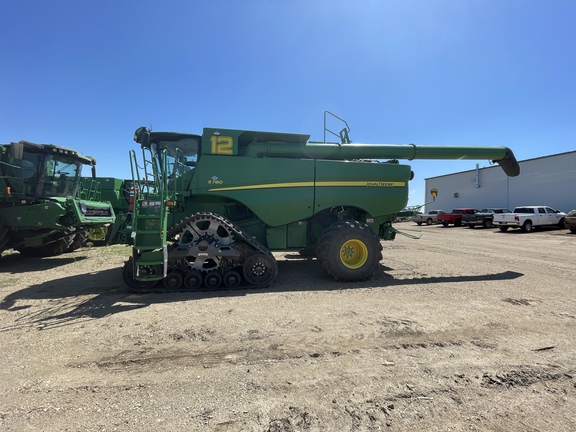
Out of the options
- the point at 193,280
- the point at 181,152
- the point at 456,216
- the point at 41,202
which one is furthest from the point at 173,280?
the point at 456,216

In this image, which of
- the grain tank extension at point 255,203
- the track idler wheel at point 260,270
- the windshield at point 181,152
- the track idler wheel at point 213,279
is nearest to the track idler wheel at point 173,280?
the grain tank extension at point 255,203

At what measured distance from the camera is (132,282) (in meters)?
5.66

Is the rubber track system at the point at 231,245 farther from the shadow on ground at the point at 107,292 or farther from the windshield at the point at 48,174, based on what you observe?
the windshield at the point at 48,174

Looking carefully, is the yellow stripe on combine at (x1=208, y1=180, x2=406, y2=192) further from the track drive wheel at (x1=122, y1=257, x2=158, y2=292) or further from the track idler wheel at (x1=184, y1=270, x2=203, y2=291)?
the track drive wheel at (x1=122, y1=257, x2=158, y2=292)

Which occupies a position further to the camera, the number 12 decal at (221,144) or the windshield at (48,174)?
the windshield at (48,174)

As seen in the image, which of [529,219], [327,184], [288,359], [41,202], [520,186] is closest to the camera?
[288,359]

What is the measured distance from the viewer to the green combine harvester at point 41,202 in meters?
8.46

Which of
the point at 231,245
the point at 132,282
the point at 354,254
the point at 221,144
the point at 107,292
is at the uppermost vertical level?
the point at 221,144

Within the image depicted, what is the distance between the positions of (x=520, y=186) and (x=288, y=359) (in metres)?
35.6

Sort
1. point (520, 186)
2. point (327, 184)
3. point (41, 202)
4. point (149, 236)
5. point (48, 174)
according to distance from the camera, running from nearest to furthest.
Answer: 1. point (149, 236)
2. point (327, 184)
3. point (41, 202)
4. point (48, 174)
5. point (520, 186)

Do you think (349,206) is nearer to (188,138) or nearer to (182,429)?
(188,138)

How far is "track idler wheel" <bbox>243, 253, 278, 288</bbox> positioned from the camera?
6031 mm

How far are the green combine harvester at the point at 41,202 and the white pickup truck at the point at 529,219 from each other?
24930 mm

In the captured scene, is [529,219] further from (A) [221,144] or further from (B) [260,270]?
(A) [221,144]
